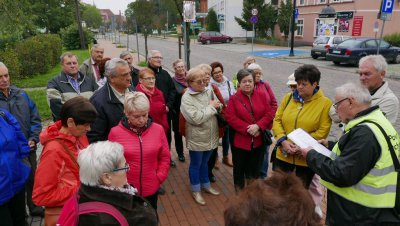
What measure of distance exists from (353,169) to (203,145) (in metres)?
2.18

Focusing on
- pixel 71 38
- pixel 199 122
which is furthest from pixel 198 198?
pixel 71 38

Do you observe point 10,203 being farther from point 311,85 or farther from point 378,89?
point 378,89

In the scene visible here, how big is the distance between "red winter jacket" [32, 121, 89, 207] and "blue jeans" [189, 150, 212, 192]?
196 centimetres

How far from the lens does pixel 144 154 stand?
9.62ft

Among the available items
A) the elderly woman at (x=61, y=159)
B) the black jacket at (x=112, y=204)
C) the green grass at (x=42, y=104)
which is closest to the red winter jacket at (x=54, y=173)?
the elderly woman at (x=61, y=159)

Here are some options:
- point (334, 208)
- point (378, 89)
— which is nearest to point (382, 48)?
point (378, 89)

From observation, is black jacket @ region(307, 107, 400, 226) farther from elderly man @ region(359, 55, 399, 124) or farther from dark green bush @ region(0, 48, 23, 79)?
dark green bush @ region(0, 48, 23, 79)

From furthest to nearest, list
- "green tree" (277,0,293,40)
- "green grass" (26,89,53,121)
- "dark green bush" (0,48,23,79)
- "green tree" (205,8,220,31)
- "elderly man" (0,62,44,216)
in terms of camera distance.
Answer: "green tree" (205,8,220,31), "green tree" (277,0,293,40), "dark green bush" (0,48,23,79), "green grass" (26,89,53,121), "elderly man" (0,62,44,216)

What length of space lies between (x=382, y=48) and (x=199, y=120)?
705 inches

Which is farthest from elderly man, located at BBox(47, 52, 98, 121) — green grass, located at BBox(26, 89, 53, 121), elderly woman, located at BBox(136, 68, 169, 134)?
green grass, located at BBox(26, 89, 53, 121)

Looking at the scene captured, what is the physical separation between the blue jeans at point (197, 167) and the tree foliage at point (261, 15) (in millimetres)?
35373

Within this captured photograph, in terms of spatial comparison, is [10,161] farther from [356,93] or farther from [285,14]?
[285,14]

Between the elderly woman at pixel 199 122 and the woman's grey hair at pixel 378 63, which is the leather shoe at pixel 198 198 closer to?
the elderly woman at pixel 199 122

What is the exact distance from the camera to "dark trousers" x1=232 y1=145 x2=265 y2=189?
13.5 feet
